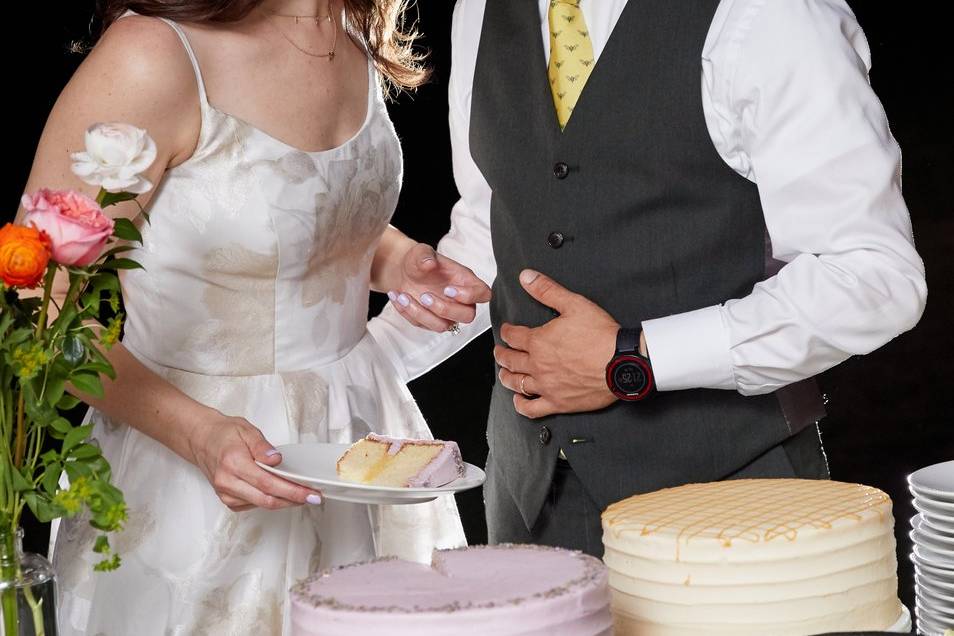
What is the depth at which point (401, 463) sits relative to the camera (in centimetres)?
146

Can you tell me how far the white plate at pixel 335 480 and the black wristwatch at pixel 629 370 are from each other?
35cm

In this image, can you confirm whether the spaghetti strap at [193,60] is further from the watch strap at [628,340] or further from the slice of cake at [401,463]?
the watch strap at [628,340]

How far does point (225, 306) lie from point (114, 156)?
0.74m

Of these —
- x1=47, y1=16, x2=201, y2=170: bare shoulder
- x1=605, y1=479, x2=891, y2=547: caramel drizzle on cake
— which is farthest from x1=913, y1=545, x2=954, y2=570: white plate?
x1=47, y1=16, x2=201, y2=170: bare shoulder

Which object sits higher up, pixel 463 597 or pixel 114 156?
pixel 114 156

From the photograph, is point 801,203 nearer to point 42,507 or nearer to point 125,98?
point 125,98

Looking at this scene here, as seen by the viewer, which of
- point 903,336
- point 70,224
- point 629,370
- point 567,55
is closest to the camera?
point 70,224

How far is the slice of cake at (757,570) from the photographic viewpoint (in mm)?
1064

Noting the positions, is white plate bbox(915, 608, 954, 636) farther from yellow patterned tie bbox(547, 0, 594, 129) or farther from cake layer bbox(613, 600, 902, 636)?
yellow patterned tie bbox(547, 0, 594, 129)

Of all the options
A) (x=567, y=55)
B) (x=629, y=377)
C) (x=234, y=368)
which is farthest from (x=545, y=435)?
(x=567, y=55)

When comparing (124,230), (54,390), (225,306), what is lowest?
(225,306)

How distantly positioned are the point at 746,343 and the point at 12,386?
39.5 inches

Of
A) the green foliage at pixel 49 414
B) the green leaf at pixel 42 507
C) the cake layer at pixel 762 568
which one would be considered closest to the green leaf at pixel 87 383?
the green foliage at pixel 49 414

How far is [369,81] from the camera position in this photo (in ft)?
6.83
